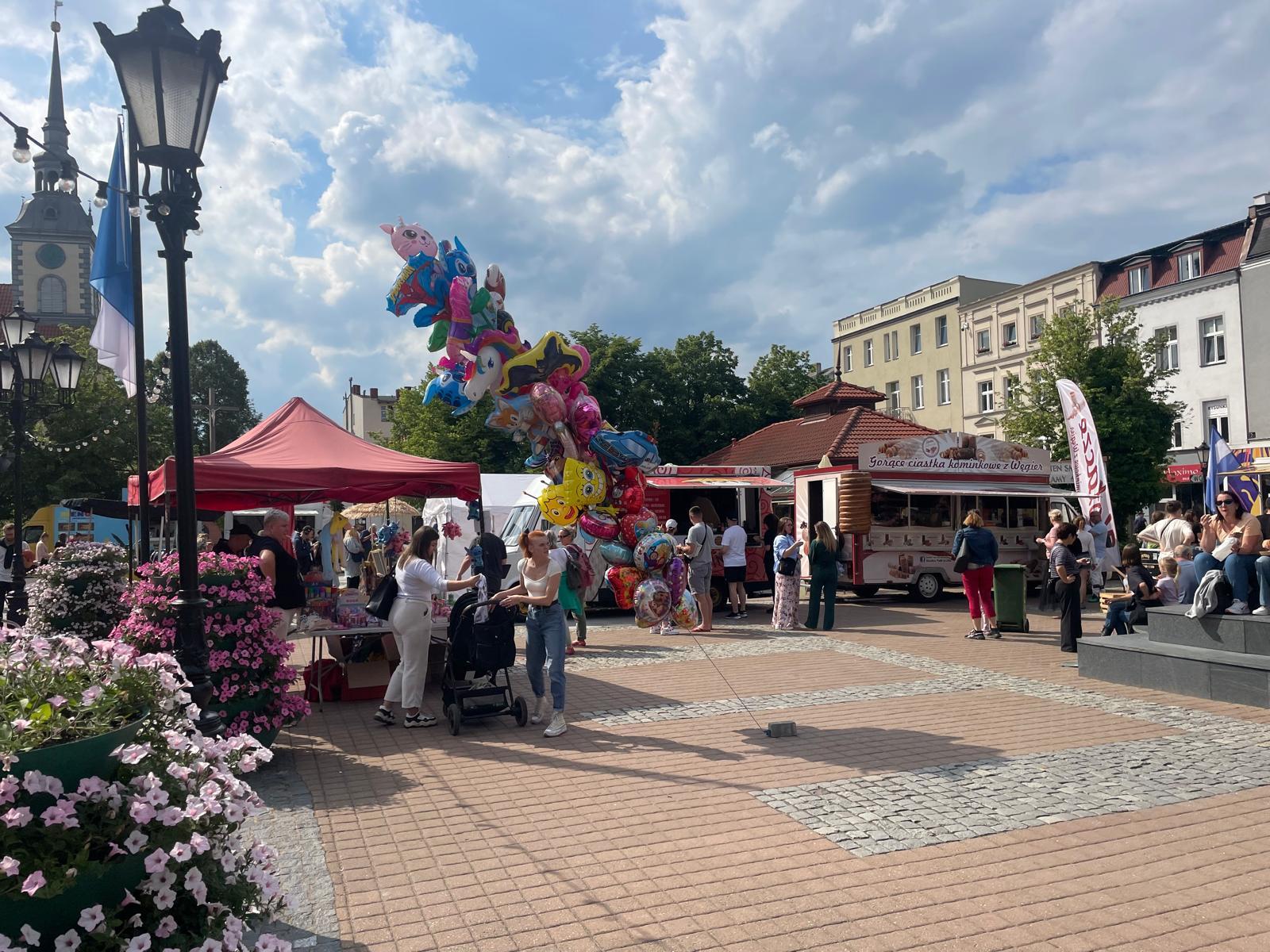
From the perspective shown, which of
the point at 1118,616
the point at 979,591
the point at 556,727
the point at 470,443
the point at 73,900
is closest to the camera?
the point at 73,900

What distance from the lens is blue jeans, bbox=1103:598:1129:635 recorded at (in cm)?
1151

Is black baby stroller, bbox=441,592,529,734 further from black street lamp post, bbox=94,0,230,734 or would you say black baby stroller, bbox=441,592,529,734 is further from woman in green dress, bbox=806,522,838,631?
woman in green dress, bbox=806,522,838,631

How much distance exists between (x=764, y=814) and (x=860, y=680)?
191 inches

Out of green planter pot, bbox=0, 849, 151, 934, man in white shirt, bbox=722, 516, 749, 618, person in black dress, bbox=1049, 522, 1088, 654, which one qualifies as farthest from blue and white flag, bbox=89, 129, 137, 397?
person in black dress, bbox=1049, 522, 1088, 654

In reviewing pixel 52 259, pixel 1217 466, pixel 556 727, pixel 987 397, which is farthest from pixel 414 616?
pixel 52 259

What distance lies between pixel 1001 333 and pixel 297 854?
43.0 m

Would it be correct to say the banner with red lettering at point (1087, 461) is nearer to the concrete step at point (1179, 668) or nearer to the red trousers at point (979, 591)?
the red trousers at point (979, 591)

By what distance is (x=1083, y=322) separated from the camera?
2738cm

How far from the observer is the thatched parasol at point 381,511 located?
1224 inches

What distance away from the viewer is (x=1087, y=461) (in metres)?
15.0

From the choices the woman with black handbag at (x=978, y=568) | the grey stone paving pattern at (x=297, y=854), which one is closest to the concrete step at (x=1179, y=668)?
the woman with black handbag at (x=978, y=568)

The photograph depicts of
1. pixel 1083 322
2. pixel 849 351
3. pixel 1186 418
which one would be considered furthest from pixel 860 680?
pixel 849 351

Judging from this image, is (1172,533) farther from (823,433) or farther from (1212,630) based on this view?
(823,433)

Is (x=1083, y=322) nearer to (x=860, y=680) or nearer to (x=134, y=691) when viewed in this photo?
(x=860, y=680)
